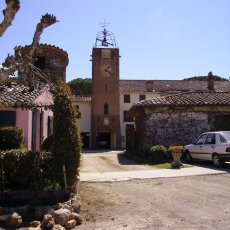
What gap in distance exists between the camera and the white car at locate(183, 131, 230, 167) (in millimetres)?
16375

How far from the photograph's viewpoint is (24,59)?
1015 centimetres

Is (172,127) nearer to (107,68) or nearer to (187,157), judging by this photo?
(187,157)

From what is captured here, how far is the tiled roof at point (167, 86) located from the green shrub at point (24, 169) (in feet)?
142

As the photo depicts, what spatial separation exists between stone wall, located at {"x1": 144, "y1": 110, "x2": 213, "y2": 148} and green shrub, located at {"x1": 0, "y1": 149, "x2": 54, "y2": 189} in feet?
47.6

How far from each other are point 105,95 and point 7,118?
30.7 m

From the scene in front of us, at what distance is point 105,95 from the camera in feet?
159

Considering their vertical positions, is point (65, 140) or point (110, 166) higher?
point (65, 140)

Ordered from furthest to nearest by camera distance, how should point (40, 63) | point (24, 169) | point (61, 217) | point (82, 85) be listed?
point (82, 85) → point (40, 63) → point (24, 169) → point (61, 217)

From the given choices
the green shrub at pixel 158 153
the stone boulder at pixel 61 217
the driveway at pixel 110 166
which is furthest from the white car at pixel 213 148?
the stone boulder at pixel 61 217

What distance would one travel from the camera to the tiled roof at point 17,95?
1656 cm

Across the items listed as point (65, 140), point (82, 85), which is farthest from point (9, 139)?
point (82, 85)

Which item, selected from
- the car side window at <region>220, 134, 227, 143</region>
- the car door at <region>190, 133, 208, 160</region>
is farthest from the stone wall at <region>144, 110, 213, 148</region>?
the car side window at <region>220, 134, 227, 143</region>

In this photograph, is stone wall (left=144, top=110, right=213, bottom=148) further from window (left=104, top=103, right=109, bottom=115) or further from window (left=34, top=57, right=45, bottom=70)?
window (left=104, top=103, right=109, bottom=115)

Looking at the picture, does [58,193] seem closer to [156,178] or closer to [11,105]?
[156,178]
